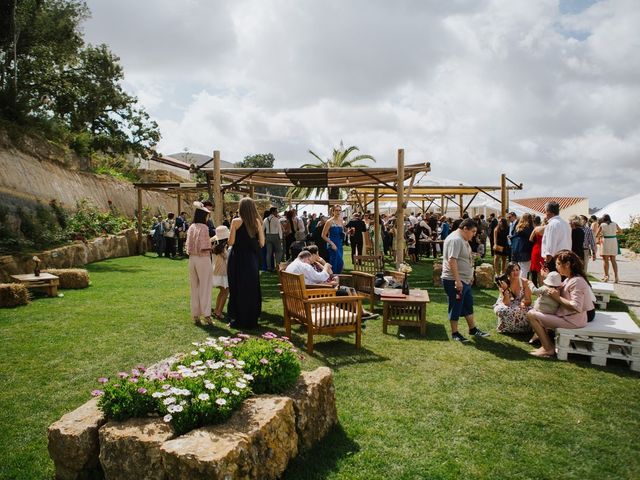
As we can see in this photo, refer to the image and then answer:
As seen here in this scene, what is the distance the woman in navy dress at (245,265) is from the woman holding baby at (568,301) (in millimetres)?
3704

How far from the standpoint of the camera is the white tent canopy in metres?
30.7

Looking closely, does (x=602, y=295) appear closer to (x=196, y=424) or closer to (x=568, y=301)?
(x=568, y=301)

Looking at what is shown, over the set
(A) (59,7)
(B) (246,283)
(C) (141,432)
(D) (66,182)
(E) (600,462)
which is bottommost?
(E) (600,462)

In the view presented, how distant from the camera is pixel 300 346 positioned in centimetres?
567

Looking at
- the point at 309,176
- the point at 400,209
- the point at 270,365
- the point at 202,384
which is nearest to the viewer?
the point at 202,384

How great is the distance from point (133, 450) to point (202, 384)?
0.53 meters

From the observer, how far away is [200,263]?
21.2 feet

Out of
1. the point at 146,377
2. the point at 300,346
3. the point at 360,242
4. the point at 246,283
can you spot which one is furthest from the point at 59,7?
the point at 146,377

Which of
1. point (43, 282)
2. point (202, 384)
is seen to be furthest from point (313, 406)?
point (43, 282)

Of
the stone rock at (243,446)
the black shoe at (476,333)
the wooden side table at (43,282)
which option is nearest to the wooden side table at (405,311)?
the black shoe at (476,333)

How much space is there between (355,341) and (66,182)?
14630 mm

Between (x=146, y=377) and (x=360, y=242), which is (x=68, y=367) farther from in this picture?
(x=360, y=242)

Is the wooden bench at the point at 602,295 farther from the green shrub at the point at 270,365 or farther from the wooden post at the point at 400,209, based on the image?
the green shrub at the point at 270,365

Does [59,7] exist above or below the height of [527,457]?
above
